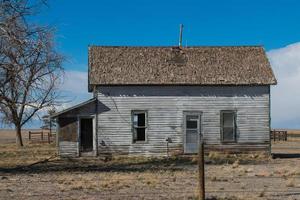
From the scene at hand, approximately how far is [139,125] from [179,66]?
384 centimetres

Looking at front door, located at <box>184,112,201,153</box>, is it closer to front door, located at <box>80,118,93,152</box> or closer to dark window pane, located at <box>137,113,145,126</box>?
dark window pane, located at <box>137,113,145,126</box>

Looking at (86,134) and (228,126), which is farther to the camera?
(228,126)

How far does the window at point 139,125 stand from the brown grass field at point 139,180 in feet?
4.80

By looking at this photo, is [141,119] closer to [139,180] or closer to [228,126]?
[228,126]

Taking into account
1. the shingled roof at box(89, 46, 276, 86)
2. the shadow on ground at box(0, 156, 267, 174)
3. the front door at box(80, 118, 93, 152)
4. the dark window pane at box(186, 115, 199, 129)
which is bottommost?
the shadow on ground at box(0, 156, 267, 174)

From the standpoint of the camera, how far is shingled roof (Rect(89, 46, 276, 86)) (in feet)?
97.8

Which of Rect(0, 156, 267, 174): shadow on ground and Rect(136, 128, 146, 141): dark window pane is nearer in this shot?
Rect(0, 156, 267, 174): shadow on ground

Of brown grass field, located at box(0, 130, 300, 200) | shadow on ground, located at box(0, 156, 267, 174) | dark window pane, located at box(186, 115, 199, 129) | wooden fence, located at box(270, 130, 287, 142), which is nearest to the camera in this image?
brown grass field, located at box(0, 130, 300, 200)

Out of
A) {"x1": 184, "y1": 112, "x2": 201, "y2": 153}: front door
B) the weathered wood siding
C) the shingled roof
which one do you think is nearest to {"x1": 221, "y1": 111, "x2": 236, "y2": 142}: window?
the weathered wood siding

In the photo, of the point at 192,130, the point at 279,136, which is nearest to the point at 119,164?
the point at 192,130

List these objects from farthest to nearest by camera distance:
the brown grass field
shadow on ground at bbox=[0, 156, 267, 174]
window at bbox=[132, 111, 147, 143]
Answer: window at bbox=[132, 111, 147, 143] → shadow on ground at bbox=[0, 156, 267, 174] → the brown grass field

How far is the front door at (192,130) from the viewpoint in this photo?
97.9 ft

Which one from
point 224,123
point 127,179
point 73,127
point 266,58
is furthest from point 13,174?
point 266,58

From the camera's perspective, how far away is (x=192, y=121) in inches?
1179
